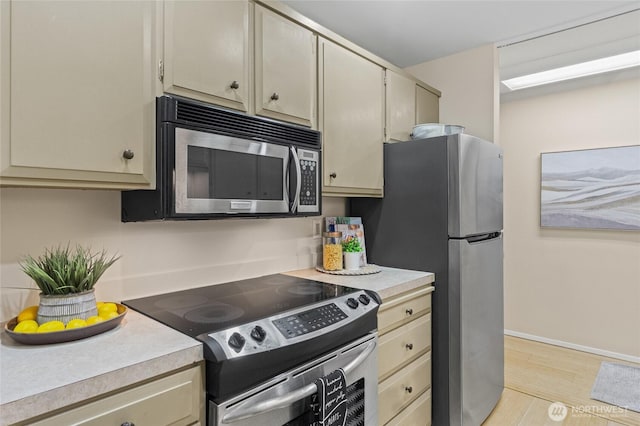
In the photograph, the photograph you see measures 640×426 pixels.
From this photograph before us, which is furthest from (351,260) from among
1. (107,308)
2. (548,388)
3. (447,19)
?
(548,388)

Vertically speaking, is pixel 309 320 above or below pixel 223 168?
below

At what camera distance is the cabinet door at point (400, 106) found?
7.70ft

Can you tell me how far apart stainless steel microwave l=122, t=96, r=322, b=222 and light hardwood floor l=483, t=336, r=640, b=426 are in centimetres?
192

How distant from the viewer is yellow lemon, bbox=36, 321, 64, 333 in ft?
3.41

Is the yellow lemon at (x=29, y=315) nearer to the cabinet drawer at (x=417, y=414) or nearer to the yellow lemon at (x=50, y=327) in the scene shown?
the yellow lemon at (x=50, y=327)

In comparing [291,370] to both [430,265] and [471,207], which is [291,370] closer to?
[430,265]

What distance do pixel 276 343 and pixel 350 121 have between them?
133 cm

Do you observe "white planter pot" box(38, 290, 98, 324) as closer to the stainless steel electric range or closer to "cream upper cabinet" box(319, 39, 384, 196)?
the stainless steel electric range

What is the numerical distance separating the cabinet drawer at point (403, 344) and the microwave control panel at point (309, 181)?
0.71 meters

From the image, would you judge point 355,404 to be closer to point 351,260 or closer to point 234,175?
point 351,260

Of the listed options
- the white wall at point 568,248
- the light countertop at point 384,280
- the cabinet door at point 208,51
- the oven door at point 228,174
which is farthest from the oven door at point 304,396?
the white wall at point 568,248

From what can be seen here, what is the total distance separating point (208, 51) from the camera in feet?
4.66

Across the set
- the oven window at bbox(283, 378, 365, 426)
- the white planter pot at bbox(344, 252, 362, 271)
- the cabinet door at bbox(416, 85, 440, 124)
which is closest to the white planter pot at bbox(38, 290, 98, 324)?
the oven window at bbox(283, 378, 365, 426)

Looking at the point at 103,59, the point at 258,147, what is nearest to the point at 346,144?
the point at 258,147
